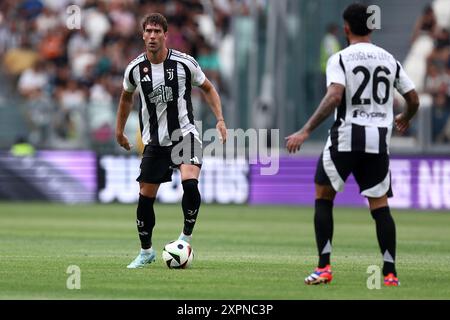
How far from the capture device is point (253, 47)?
23.5 m

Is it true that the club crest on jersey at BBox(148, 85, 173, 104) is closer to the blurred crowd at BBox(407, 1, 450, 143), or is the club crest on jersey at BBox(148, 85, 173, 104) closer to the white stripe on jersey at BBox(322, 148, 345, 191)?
the white stripe on jersey at BBox(322, 148, 345, 191)

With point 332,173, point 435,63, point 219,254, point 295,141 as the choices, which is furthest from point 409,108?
point 435,63

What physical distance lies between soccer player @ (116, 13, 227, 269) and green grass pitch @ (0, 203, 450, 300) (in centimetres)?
61

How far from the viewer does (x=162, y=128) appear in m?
11.5

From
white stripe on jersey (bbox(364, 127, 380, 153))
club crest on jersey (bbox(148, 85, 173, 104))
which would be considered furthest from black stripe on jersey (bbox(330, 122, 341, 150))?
club crest on jersey (bbox(148, 85, 173, 104))

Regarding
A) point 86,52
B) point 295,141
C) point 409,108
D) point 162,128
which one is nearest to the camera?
point 295,141

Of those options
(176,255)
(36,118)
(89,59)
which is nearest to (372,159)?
(176,255)

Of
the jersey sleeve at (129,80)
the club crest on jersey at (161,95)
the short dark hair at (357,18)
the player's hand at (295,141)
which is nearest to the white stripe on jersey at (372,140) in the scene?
the player's hand at (295,141)

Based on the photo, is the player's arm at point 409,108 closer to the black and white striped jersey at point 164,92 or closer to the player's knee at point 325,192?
the player's knee at point 325,192

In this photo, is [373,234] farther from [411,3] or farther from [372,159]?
[411,3]

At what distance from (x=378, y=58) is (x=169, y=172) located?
9.58ft

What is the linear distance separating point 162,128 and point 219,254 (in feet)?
7.43

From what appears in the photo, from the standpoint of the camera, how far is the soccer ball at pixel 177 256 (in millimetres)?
11219

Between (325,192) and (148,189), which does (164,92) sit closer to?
(148,189)
